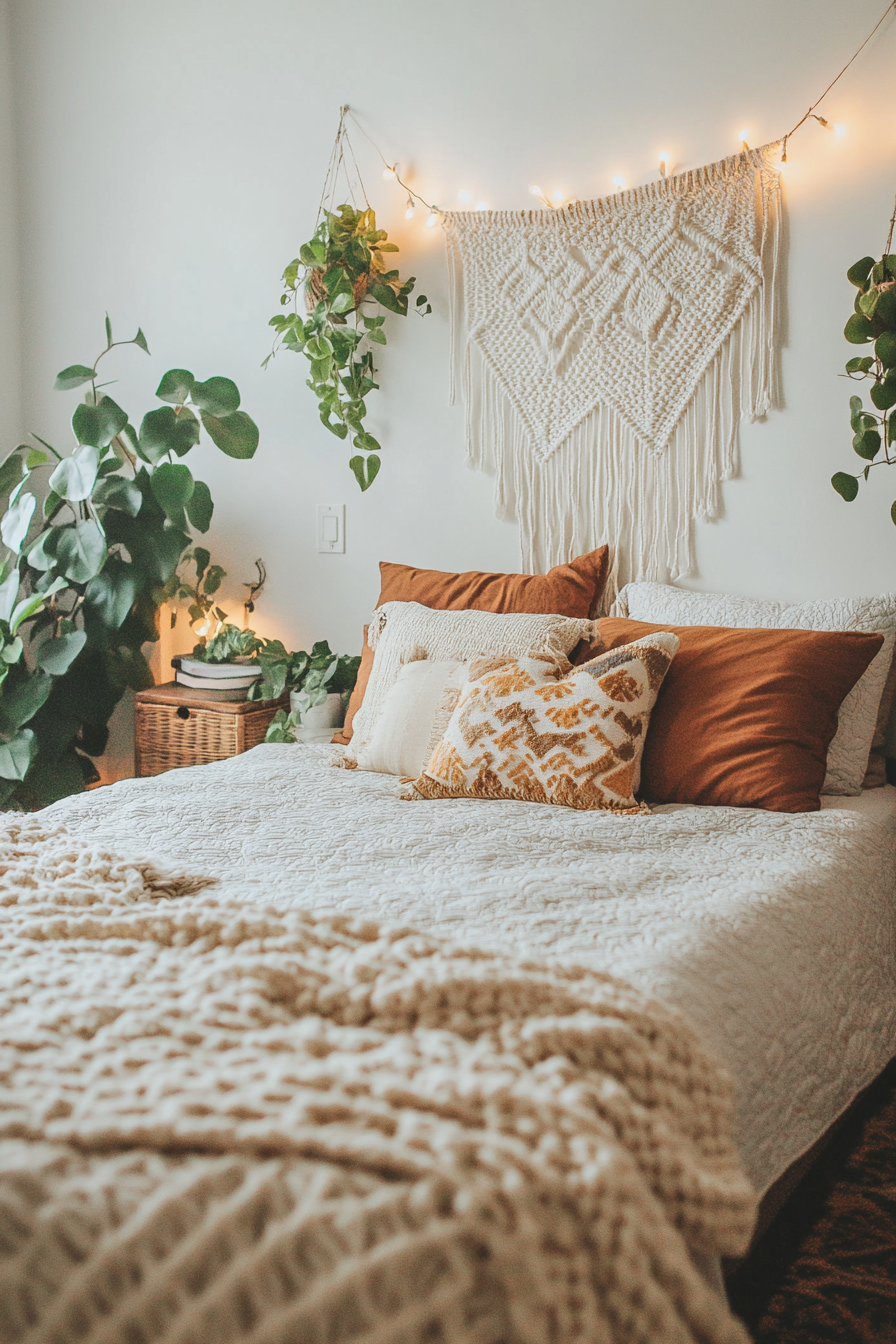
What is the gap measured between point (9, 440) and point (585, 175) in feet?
6.57

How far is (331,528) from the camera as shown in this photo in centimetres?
286

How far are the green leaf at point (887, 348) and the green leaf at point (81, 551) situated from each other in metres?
1.79

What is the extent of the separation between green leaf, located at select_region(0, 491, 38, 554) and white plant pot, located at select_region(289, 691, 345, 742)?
2.64 feet

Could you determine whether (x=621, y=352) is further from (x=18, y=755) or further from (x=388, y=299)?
(x=18, y=755)

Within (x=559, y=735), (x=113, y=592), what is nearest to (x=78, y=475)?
(x=113, y=592)

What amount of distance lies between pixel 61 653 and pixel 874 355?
1.98m

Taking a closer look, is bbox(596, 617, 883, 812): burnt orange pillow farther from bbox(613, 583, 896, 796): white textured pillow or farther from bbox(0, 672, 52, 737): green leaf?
bbox(0, 672, 52, 737): green leaf

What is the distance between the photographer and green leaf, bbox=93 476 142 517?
272cm

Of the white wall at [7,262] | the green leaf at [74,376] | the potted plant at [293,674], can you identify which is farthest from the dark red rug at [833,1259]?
the white wall at [7,262]

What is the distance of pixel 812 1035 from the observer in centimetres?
127

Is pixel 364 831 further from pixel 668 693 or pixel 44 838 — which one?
pixel 668 693

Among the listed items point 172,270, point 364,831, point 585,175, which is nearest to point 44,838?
point 364,831

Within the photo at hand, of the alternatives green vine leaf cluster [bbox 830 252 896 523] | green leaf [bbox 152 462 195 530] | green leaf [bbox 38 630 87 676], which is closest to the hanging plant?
green vine leaf cluster [bbox 830 252 896 523]

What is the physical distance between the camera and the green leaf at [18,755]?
8.52ft
